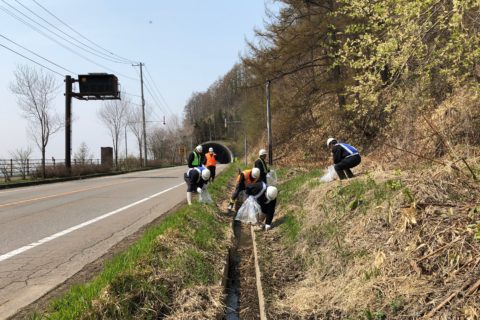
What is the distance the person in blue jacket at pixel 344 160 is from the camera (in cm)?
1030

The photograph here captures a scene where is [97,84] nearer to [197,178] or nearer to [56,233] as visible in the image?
[197,178]

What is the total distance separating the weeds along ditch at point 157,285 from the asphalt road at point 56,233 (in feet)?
2.70

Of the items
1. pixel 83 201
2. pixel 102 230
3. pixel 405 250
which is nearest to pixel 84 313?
pixel 405 250

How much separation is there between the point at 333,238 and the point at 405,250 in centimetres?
191

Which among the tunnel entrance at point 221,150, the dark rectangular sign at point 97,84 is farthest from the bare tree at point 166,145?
the dark rectangular sign at point 97,84

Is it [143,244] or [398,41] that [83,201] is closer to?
[143,244]

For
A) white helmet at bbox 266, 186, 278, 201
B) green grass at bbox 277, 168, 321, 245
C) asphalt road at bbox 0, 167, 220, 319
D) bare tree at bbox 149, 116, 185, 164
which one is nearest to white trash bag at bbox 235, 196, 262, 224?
white helmet at bbox 266, 186, 278, 201

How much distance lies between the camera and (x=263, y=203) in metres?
9.70

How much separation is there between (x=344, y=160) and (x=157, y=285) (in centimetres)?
668

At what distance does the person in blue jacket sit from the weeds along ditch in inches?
160

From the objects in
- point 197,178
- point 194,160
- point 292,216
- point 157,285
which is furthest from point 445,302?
point 194,160

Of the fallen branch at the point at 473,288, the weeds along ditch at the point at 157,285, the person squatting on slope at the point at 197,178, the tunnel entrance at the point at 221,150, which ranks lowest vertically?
the weeds along ditch at the point at 157,285

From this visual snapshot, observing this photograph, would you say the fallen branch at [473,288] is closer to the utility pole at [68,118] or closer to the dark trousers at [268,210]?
the dark trousers at [268,210]

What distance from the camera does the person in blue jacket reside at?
10.3 metres
